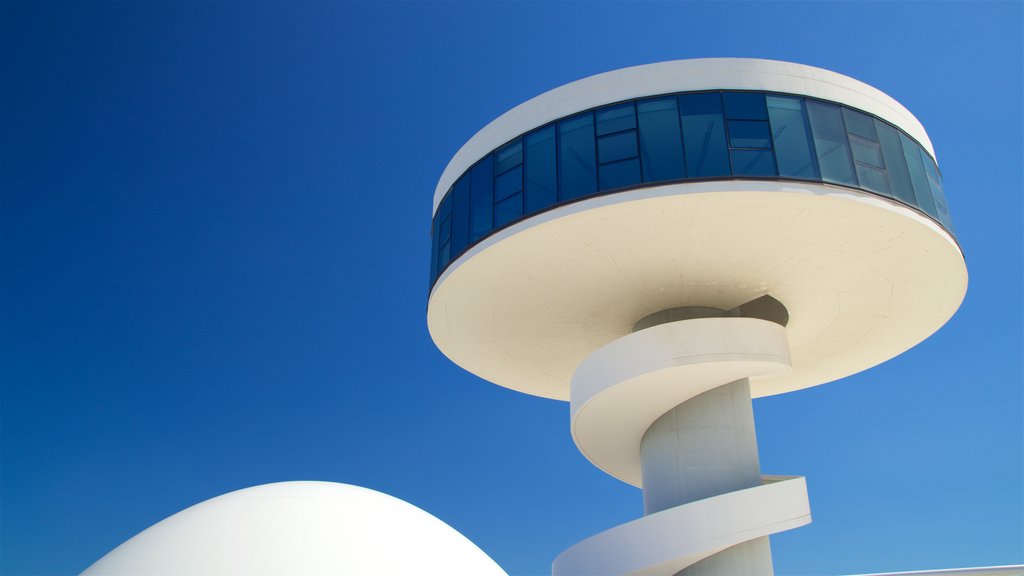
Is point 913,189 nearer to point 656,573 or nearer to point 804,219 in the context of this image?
point 804,219

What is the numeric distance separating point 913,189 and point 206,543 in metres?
17.8

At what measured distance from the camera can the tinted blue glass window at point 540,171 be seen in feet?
62.5

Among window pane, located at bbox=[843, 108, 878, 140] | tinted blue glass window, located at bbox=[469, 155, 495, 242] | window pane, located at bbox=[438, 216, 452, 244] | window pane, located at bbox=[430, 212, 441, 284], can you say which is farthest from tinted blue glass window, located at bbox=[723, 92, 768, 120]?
window pane, located at bbox=[430, 212, 441, 284]

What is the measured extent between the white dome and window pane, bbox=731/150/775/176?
11.1 metres

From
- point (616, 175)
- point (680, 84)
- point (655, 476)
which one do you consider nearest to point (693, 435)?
point (655, 476)

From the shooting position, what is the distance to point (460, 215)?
71.1ft

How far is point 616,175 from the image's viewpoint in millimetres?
18344

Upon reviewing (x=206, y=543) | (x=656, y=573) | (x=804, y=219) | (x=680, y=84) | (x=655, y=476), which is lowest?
(x=206, y=543)

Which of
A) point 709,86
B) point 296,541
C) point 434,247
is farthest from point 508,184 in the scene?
point 296,541

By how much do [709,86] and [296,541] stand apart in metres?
14.4

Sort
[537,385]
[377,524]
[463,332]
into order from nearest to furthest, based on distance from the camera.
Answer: [377,524] < [463,332] < [537,385]

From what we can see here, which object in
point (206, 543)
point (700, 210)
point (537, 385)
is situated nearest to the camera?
point (206, 543)

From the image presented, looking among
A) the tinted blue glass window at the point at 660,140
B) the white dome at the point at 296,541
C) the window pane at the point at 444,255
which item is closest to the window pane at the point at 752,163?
the tinted blue glass window at the point at 660,140

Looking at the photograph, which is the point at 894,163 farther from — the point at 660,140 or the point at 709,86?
the point at 660,140
